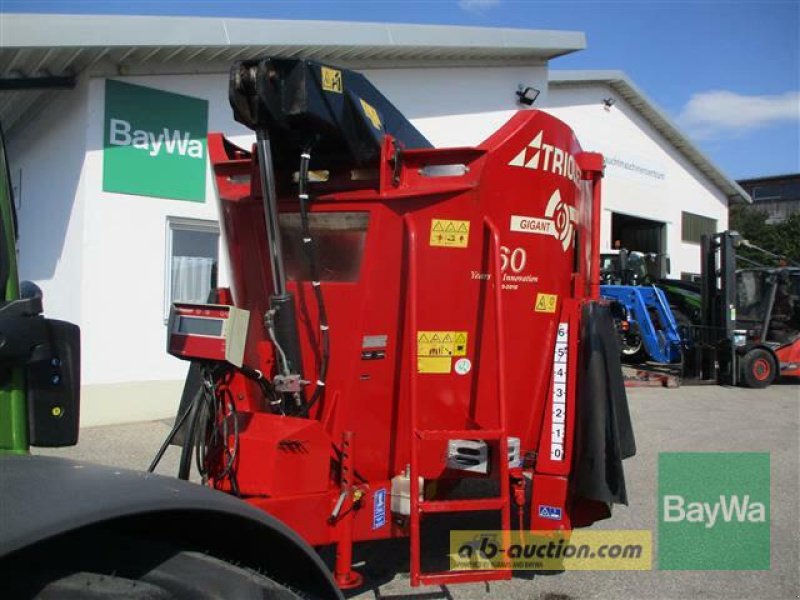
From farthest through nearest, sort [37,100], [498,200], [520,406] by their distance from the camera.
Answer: [37,100], [520,406], [498,200]

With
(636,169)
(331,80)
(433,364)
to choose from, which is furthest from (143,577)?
(636,169)

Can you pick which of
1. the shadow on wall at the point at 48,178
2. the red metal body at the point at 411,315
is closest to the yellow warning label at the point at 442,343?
the red metal body at the point at 411,315

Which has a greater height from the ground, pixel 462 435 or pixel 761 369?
pixel 462 435

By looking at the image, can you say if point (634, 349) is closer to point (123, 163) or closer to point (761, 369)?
point (761, 369)

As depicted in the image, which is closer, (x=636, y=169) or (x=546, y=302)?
(x=546, y=302)

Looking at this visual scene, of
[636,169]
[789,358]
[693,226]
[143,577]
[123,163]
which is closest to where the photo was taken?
[143,577]

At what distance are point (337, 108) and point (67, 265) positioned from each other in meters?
6.12

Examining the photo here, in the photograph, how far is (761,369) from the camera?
13.2 m

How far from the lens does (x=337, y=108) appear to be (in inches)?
125

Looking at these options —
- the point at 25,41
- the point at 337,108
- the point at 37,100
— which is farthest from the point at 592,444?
the point at 37,100

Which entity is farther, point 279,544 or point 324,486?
point 324,486

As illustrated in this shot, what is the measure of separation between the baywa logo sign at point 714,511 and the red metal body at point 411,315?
1.52 metres

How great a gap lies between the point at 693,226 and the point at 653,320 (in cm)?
1138

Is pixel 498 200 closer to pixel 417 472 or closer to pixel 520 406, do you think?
pixel 520 406
